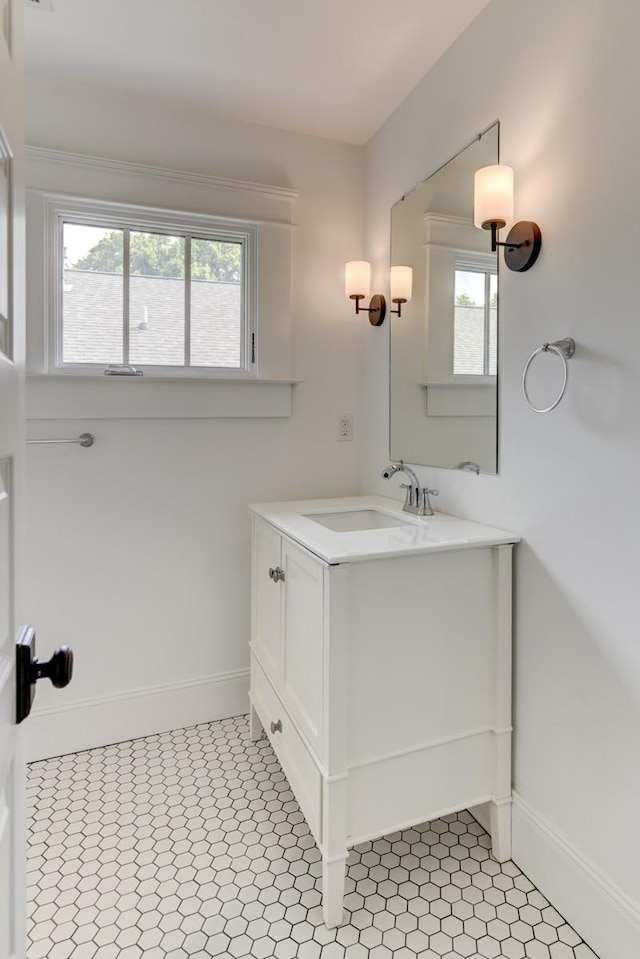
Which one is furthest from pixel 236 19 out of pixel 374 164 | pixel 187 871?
pixel 187 871

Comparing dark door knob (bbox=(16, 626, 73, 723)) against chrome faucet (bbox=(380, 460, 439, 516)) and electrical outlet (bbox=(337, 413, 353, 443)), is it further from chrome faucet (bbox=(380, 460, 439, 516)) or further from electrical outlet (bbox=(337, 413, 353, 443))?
electrical outlet (bbox=(337, 413, 353, 443))

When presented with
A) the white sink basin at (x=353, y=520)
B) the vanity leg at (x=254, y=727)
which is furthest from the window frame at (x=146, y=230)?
the vanity leg at (x=254, y=727)

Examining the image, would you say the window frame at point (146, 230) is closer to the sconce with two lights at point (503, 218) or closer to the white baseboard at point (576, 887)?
the sconce with two lights at point (503, 218)

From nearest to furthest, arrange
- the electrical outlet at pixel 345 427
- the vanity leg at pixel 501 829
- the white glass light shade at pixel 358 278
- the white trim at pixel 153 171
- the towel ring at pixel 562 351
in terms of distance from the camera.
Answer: the towel ring at pixel 562 351
the vanity leg at pixel 501 829
the white trim at pixel 153 171
the white glass light shade at pixel 358 278
the electrical outlet at pixel 345 427

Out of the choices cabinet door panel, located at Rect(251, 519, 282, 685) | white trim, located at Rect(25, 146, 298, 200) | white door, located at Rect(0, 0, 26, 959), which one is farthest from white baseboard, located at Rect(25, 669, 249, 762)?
white trim, located at Rect(25, 146, 298, 200)

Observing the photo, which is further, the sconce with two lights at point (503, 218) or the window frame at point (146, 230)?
the window frame at point (146, 230)

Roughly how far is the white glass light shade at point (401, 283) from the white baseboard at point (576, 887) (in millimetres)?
1605

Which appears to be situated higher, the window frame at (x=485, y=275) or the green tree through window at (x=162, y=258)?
the green tree through window at (x=162, y=258)

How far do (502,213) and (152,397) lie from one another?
128cm

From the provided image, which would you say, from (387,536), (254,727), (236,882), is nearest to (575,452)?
(387,536)

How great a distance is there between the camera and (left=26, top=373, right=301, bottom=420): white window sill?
1789mm

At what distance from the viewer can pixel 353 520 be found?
1.91 m

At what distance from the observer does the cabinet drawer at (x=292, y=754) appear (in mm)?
1300

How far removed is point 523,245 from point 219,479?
1.30m
